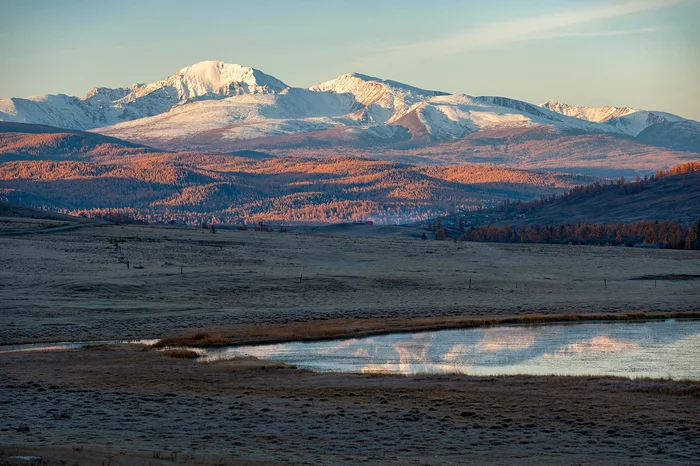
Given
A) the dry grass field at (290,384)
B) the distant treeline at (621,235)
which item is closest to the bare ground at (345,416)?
the dry grass field at (290,384)

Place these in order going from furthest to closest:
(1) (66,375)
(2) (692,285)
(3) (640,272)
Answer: (3) (640,272) → (2) (692,285) → (1) (66,375)

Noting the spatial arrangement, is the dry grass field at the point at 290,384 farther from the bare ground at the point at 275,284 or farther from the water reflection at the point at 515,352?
the water reflection at the point at 515,352

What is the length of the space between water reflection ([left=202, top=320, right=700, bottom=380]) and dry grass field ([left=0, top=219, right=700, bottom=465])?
359 centimetres

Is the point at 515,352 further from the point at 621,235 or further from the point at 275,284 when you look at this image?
the point at 621,235

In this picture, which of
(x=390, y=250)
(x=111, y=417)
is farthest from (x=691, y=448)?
(x=390, y=250)

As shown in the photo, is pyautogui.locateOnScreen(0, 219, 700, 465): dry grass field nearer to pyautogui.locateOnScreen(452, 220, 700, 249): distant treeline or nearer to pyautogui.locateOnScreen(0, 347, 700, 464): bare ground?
pyautogui.locateOnScreen(0, 347, 700, 464): bare ground

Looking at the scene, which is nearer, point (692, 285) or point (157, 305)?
point (157, 305)

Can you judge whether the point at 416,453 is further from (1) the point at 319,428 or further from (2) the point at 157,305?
(2) the point at 157,305

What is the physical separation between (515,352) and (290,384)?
1573 cm

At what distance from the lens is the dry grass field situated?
1105 inches

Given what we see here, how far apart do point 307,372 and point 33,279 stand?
140ft

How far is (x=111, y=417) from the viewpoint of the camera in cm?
3238

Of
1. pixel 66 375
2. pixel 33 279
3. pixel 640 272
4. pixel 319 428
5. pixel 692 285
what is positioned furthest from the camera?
pixel 640 272

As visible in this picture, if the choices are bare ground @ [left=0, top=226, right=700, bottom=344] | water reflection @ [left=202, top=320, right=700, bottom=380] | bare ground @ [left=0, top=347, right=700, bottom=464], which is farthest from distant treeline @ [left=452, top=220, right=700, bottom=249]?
bare ground @ [left=0, top=347, right=700, bottom=464]
